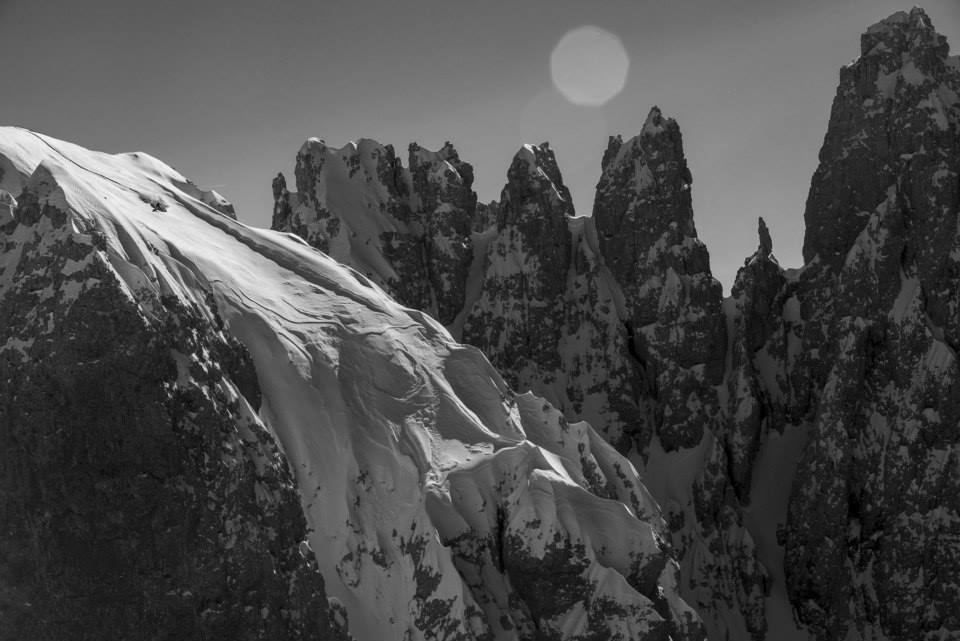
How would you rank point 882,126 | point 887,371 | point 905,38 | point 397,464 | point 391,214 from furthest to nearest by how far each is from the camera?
1. point 391,214
2. point 905,38
3. point 882,126
4. point 887,371
5. point 397,464

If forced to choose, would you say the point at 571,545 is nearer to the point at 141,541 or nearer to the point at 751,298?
the point at 141,541

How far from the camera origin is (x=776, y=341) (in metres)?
117

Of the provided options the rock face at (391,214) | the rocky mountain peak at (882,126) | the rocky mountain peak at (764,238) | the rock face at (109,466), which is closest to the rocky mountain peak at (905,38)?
the rocky mountain peak at (882,126)

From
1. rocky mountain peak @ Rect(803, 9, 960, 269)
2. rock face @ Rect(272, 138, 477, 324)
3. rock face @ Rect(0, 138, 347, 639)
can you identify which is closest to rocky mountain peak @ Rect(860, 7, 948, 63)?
rocky mountain peak @ Rect(803, 9, 960, 269)

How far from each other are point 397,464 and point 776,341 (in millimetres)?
75350

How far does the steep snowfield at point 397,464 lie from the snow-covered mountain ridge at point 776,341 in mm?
51379

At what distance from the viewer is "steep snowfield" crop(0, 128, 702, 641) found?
163 ft

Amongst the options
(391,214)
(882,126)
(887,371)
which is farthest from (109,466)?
(882,126)

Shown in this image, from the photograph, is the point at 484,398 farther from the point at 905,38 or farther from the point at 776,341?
the point at 905,38

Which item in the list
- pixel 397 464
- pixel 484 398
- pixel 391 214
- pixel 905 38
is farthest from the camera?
pixel 391 214

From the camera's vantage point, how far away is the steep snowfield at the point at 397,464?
4953cm

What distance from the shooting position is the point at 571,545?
174ft

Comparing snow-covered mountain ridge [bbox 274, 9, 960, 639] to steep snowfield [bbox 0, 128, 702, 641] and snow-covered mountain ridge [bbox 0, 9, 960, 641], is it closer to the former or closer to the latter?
snow-covered mountain ridge [bbox 0, 9, 960, 641]

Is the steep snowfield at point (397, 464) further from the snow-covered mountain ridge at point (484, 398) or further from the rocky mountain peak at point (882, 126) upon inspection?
the rocky mountain peak at point (882, 126)
